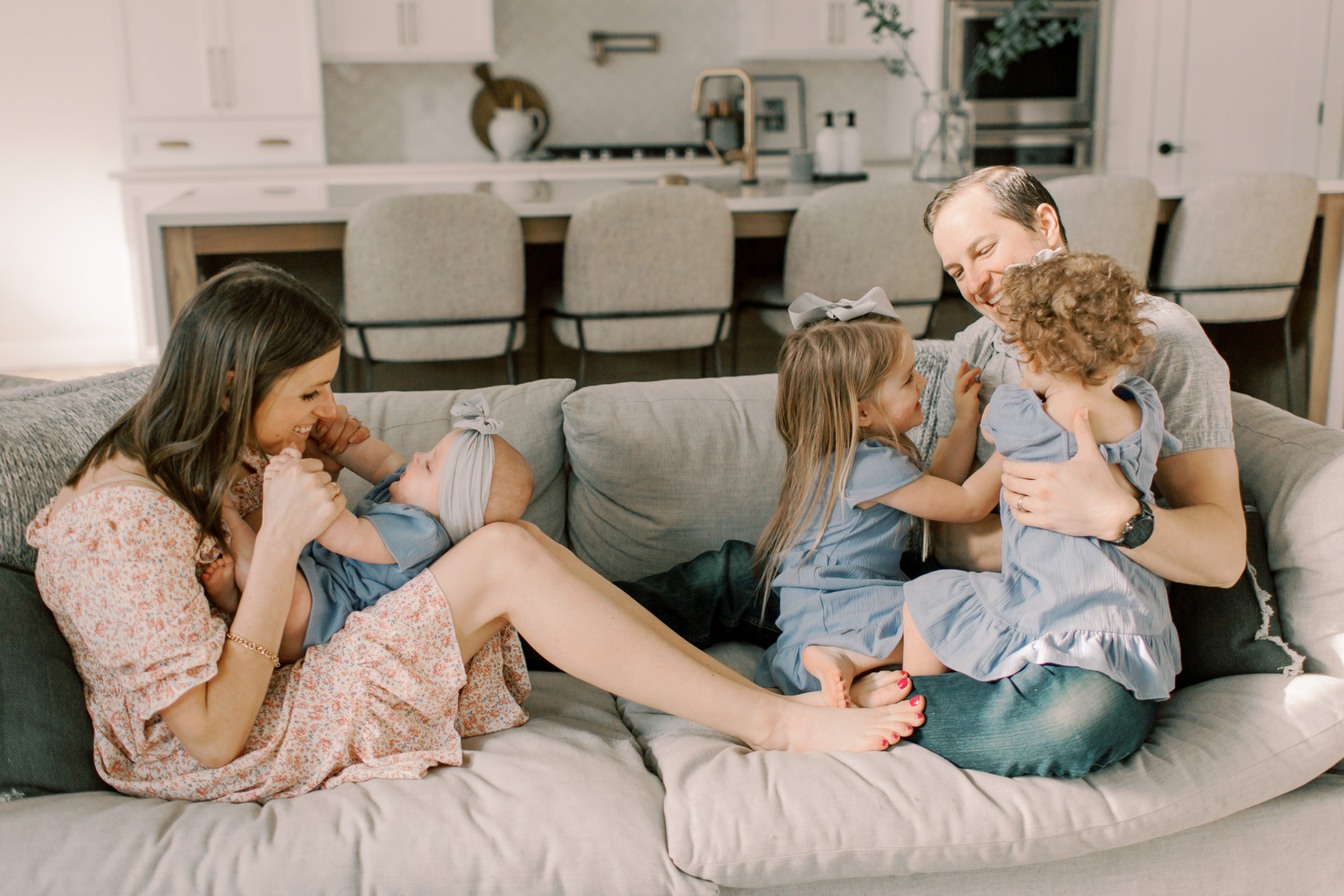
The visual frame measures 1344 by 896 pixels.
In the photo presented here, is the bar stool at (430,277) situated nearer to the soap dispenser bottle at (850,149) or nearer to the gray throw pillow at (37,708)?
the soap dispenser bottle at (850,149)

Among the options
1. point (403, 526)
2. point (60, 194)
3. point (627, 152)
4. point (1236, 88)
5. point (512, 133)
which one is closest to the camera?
point (403, 526)

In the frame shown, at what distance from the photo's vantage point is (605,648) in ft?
4.21

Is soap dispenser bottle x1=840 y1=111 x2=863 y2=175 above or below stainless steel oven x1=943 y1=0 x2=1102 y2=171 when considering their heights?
below

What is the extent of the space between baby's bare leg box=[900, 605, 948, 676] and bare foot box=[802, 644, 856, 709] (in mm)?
76

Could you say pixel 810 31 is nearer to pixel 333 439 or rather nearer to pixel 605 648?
pixel 333 439

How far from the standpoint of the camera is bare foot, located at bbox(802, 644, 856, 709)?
4.36 ft

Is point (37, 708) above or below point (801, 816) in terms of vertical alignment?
above

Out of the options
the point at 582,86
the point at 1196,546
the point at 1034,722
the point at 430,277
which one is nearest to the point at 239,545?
the point at 1034,722

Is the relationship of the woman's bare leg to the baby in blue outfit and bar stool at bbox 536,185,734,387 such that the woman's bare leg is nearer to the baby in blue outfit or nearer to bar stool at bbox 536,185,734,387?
the baby in blue outfit

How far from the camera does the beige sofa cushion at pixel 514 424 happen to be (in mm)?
1719

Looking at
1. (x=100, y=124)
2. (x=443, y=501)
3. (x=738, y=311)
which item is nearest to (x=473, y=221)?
(x=738, y=311)

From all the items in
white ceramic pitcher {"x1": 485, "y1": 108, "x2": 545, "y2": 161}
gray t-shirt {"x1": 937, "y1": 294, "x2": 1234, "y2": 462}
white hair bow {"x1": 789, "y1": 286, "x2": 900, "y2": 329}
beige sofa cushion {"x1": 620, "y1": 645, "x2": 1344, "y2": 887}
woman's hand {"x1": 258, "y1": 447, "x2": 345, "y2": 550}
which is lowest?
beige sofa cushion {"x1": 620, "y1": 645, "x2": 1344, "y2": 887}

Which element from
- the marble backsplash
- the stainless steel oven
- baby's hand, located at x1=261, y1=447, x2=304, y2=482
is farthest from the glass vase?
baby's hand, located at x1=261, y1=447, x2=304, y2=482

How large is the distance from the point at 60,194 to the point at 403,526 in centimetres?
481
